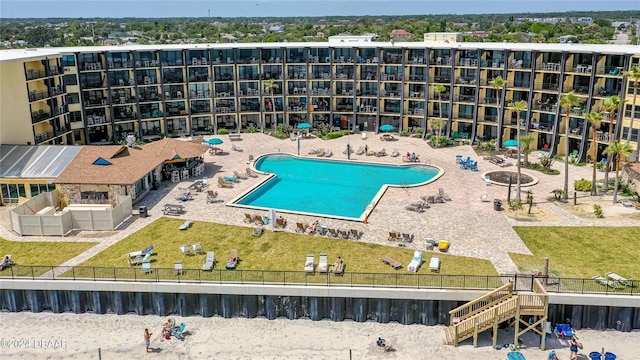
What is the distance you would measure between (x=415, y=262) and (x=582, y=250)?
1190 cm

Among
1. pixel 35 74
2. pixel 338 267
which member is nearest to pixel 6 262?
pixel 338 267

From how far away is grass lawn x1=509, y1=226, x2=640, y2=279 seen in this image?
35.4m

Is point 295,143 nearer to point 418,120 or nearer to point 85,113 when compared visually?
point 418,120

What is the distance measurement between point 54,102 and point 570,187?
2013 inches

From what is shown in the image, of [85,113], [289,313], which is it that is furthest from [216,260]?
[85,113]

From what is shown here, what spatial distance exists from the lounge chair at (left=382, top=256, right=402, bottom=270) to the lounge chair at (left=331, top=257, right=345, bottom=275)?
2.75 m

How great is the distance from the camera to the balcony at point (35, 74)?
2108 inches

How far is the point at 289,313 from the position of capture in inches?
1352

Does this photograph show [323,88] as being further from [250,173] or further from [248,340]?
[248,340]

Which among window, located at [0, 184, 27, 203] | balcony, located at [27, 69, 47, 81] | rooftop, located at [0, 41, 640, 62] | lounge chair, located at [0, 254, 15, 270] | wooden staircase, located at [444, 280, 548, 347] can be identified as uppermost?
rooftop, located at [0, 41, 640, 62]

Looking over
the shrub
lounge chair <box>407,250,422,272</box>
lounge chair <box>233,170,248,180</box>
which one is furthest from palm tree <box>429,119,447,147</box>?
lounge chair <box>407,250,422,272</box>

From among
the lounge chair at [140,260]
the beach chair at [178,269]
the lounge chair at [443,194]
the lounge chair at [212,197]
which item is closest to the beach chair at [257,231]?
the beach chair at [178,269]

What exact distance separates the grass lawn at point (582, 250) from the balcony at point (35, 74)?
45.8 m

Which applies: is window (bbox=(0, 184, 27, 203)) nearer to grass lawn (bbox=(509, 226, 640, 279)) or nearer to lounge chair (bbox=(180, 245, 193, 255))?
lounge chair (bbox=(180, 245, 193, 255))
